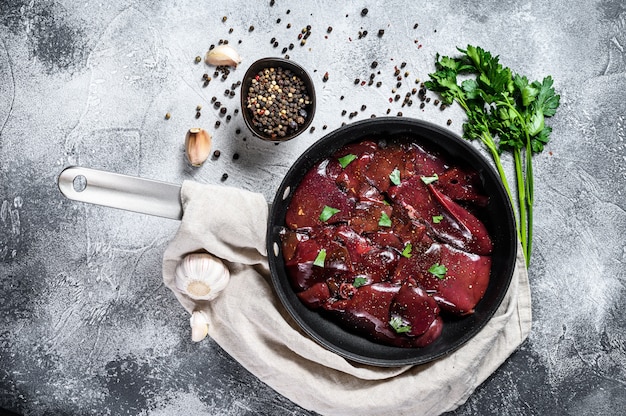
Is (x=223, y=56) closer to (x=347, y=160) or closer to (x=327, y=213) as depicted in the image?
(x=347, y=160)

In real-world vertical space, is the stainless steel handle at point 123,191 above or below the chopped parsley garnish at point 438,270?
below

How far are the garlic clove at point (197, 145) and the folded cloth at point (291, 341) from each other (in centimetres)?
23

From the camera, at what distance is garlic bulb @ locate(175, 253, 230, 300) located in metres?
2.38

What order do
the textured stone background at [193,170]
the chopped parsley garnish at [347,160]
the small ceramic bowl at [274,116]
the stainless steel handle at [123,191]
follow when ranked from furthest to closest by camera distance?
the textured stone background at [193,170] < the small ceramic bowl at [274,116] < the chopped parsley garnish at [347,160] < the stainless steel handle at [123,191]

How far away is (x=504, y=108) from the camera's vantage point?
255cm

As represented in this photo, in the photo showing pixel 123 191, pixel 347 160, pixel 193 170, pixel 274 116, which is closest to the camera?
pixel 123 191

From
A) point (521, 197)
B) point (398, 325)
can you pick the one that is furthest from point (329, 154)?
point (521, 197)

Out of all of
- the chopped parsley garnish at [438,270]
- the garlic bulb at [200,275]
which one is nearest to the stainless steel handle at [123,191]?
the garlic bulb at [200,275]

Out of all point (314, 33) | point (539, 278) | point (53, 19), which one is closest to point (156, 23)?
point (53, 19)

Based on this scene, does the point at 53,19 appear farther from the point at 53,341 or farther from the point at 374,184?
the point at 374,184

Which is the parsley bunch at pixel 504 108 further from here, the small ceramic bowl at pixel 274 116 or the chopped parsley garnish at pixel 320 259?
the chopped parsley garnish at pixel 320 259

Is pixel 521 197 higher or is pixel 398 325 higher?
pixel 521 197

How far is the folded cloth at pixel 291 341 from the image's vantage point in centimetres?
239

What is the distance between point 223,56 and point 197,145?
398 mm
